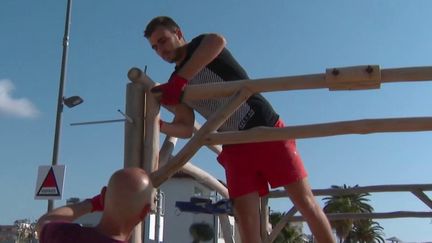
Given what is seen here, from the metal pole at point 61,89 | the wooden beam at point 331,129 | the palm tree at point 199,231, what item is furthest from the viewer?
the palm tree at point 199,231

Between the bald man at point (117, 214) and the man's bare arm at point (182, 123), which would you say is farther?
the man's bare arm at point (182, 123)

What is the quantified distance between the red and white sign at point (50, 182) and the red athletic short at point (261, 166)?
230 inches

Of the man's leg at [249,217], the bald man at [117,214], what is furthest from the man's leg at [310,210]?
Answer: the bald man at [117,214]

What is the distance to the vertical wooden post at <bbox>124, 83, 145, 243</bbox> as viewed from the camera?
104 inches

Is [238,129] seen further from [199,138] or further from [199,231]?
[199,231]

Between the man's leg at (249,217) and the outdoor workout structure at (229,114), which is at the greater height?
the outdoor workout structure at (229,114)

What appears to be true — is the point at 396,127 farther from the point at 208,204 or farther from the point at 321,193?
the point at 321,193

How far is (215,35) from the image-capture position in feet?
8.65

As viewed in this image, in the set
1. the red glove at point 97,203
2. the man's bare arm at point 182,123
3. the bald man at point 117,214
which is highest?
the man's bare arm at point 182,123

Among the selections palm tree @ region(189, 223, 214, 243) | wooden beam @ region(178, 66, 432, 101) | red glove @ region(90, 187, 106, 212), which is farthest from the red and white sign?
palm tree @ region(189, 223, 214, 243)

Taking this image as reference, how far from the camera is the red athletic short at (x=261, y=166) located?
2.77m

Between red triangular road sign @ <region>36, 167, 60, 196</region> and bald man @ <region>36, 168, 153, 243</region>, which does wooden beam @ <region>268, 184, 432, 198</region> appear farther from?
red triangular road sign @ <region>36, 167, 60, 196</region>

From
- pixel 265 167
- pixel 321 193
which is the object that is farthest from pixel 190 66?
pixel 321 193

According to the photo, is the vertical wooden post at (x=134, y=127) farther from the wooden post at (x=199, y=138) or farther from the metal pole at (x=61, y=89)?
the metal pole at (x=61, y=89)
